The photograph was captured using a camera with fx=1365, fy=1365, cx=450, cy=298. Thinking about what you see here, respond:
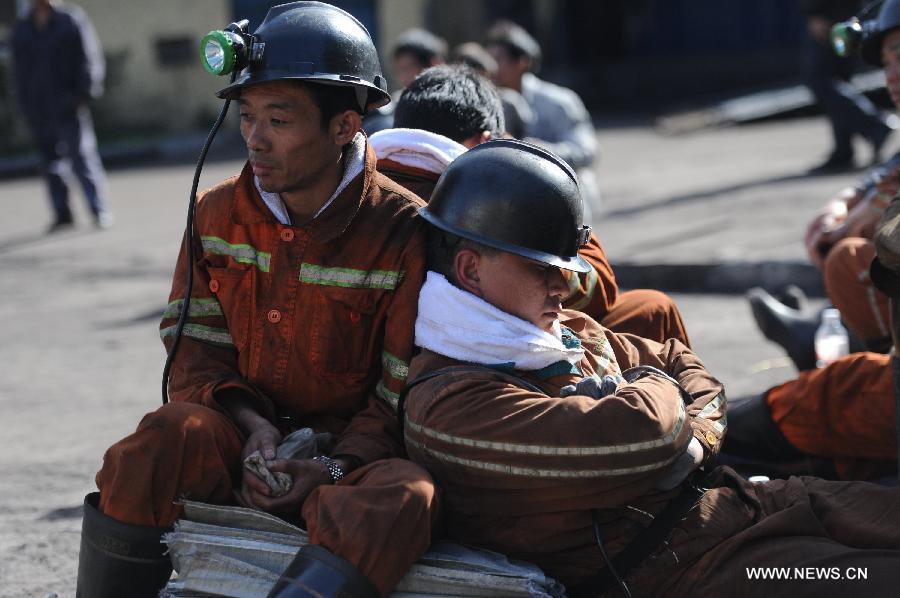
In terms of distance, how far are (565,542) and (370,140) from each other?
4.55ft

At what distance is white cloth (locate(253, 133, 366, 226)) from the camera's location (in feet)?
10.9

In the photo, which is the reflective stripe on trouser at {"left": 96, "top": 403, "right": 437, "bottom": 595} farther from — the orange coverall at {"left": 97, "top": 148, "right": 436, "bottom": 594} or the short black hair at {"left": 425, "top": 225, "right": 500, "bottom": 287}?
the short black hair at {"left": 425, "top": 225, "right": 500, "bottom": 287}

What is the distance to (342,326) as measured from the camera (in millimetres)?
3260

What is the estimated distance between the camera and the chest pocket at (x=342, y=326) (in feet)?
10.6

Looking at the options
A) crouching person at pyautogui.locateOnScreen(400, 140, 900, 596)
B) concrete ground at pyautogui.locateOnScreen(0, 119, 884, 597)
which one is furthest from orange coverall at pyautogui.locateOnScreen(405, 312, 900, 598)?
concrete ground at pyautogui.locateOnScreen(0, 119, 884, 597)

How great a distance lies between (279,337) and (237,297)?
0.16 m

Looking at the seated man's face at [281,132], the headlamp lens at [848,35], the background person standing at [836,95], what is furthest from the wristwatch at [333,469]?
the background person standing at [836,95]

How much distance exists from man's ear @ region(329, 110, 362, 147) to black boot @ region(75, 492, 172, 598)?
1017mm

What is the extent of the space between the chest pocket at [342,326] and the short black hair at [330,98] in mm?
416

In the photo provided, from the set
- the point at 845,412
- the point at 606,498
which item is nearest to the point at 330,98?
the point at 606,498

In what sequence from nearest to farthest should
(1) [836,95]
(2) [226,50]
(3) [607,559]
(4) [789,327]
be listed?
(3) [607,559]
(2) [226,50]
(4) [789,327]
(1) [836,95]

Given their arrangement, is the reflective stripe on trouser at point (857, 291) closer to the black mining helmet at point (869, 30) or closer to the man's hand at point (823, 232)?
the man's hand at point (823, 232)

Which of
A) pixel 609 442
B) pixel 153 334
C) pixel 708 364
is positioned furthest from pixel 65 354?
pixel 609 442

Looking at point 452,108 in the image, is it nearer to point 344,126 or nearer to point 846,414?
point 344,126
